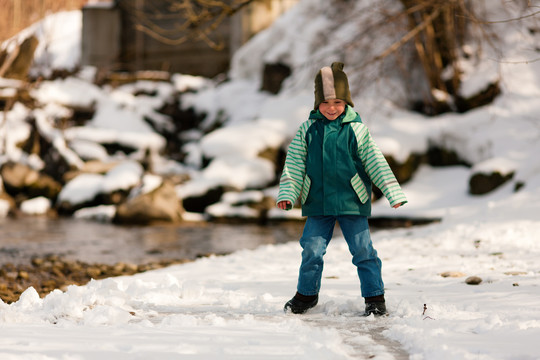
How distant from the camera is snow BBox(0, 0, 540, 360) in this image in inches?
111

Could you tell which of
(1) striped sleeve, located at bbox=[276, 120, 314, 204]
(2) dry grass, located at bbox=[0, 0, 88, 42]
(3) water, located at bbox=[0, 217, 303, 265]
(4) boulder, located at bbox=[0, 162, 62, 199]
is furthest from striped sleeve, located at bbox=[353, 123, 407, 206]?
(2) dry grass, located at bbox=[0, 0, 88, 42]

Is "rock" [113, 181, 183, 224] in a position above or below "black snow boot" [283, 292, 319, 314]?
below

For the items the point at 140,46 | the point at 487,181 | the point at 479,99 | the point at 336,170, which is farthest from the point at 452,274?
the point at 140,46

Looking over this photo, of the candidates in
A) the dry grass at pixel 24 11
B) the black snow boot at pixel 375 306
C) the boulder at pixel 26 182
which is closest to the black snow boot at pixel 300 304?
the black snow boot at pixel 375 306

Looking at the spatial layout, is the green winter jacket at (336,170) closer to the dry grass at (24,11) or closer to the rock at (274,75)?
the rock at (274,75)

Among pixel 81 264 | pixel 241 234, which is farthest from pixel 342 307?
pixel 241 234

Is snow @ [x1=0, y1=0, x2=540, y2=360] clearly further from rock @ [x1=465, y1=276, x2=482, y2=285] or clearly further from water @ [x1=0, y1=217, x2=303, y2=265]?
water @ [x1=0, y1=217, x2=303, y2=265]

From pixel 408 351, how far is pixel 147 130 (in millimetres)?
15568

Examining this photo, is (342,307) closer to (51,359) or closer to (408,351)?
(408,351)

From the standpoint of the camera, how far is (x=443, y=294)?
4.03m

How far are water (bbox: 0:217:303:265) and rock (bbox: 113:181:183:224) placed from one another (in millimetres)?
385

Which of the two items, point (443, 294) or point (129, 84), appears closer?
point (443, 294)

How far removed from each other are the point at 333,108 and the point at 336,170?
1.26 feet

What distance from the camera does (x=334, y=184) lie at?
367 centimetres
